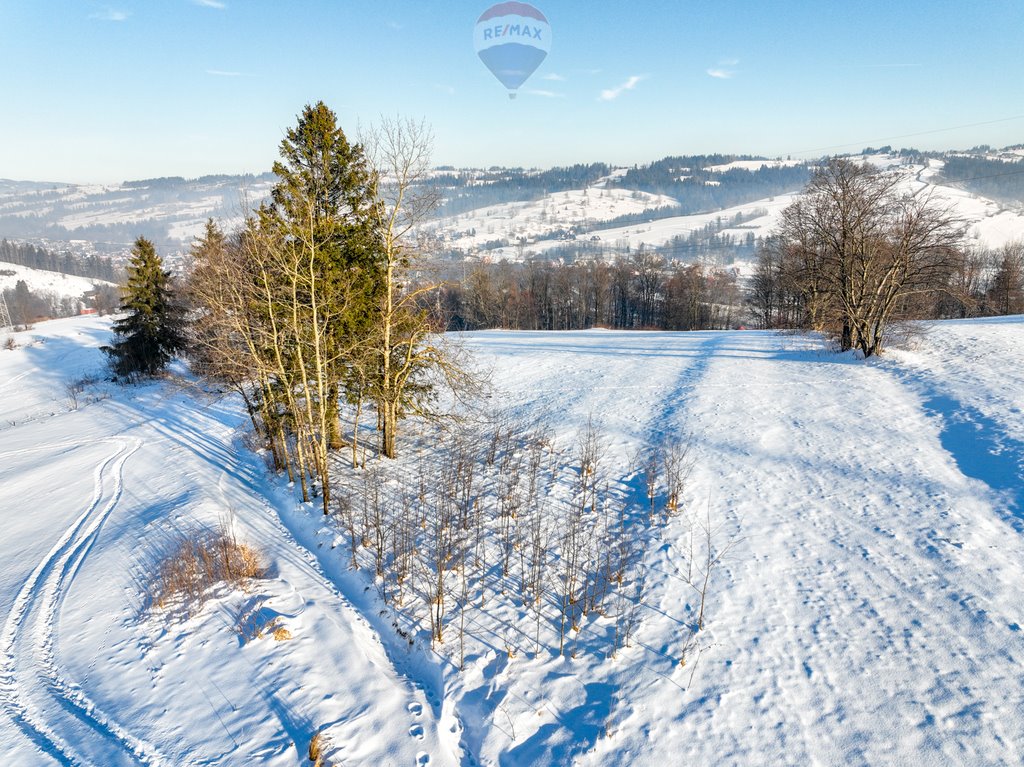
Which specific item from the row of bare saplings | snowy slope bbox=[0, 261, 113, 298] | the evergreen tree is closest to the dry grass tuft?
the row of bare saplings

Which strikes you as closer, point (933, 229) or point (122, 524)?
point (122, 524)

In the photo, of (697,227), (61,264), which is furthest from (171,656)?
(61,264)

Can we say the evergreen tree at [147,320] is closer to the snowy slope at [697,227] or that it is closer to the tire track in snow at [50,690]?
the tire track in snow at [50,690]

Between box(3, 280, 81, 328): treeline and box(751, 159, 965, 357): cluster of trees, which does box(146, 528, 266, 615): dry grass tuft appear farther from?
box(3, 280, 81, 328): treeline

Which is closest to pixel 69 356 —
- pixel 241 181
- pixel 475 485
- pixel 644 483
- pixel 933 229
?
pixel 241 181

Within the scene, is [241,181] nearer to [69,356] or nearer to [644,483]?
[644,483]

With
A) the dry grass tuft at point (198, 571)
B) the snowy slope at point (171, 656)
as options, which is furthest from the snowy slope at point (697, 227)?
the dry grass tuft at point (198, 571)
